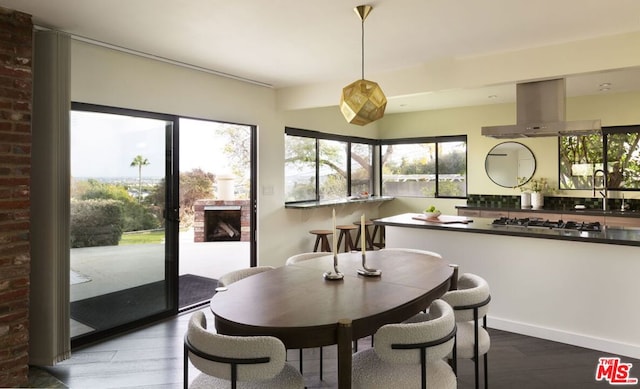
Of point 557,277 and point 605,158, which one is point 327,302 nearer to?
point 557,277

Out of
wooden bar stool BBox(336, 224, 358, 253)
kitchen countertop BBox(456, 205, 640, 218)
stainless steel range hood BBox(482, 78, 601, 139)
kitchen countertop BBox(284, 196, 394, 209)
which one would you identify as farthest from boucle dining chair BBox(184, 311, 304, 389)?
kitchen countertop BBox(456, 205, 640, 218)

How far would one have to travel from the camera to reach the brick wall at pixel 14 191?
2670mm

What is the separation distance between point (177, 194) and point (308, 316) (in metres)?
2.76

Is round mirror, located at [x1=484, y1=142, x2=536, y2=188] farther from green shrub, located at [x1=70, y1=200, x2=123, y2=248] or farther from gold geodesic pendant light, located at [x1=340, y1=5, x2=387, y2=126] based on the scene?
green shrub, located at [x1=70, y1=200, x2=123, y2=248]

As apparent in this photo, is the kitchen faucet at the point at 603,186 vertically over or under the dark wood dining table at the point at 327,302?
over

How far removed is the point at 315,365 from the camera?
9.82 feet

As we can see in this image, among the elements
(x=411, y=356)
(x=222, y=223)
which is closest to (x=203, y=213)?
(x=222, y=223)

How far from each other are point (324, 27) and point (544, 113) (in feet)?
7.41

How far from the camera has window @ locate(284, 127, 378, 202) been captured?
5.70 meters

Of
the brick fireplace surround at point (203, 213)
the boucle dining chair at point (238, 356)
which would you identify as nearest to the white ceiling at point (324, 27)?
the boucle dining chair at point (238, 356)

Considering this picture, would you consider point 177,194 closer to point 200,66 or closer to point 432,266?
point 200,66

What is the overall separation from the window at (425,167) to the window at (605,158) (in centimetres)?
149

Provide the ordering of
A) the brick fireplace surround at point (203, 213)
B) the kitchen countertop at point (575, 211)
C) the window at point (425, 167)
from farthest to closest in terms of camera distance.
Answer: the brick fireplace surround at point (203, 213) → the window at point (425, 167) → the kitchen countertop at point (575, 211)

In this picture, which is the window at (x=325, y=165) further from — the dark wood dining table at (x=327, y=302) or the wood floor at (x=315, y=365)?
the dark wood dining table at (x=327, y=302)
